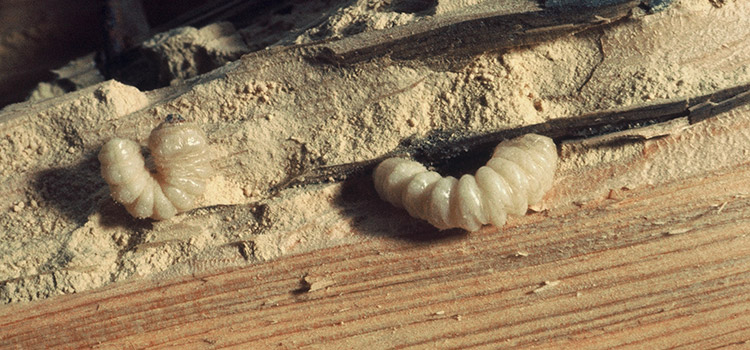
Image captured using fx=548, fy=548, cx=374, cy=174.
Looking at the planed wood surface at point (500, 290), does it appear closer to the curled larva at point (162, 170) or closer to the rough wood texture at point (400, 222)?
the rough wood texture at point (400, 222)

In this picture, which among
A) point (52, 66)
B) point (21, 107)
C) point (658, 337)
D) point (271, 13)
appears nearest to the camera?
point (658, 337)

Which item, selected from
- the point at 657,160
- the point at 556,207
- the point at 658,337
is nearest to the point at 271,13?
the point at 556,207

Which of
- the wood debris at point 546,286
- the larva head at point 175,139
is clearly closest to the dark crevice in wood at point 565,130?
the larva head at point 175,139

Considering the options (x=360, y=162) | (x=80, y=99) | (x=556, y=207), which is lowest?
(x=556, y=207)

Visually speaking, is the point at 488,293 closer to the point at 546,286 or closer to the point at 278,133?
the point at 546,286

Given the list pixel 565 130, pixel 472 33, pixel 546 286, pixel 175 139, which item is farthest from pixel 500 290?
pixel 175 139

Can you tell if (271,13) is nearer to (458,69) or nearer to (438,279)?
(458,69)

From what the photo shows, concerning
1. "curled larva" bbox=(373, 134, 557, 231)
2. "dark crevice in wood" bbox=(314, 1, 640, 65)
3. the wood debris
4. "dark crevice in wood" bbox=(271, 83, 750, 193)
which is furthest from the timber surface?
"dark crevice in wood" bbox=(314, 1, 640, 65)
